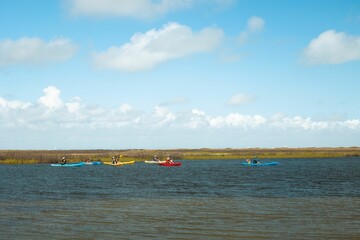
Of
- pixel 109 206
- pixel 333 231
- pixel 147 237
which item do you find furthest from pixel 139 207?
pixel 333 231

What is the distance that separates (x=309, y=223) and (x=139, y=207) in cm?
998

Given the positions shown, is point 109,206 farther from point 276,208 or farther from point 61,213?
point 276,208

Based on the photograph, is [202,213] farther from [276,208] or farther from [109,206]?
[109,206]

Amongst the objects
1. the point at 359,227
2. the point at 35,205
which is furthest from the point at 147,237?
the point at 35,205

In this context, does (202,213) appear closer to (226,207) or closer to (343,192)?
(226,207)

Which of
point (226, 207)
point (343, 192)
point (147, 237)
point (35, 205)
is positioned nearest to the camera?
point (147, 237)

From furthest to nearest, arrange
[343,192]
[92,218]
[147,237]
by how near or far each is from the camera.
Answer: [343,192], [92,218], [147,237]

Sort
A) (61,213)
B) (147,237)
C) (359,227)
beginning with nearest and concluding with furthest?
(147,237) < (359,227) < (61,213)

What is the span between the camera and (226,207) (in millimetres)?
24359

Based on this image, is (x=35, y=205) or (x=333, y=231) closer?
(x=333, y=231)

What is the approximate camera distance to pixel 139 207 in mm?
24766

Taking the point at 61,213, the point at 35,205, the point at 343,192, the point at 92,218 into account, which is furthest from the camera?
the point at 343,192

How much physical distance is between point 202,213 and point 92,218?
18.4 ft

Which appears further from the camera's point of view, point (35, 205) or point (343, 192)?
point (343, 192)
